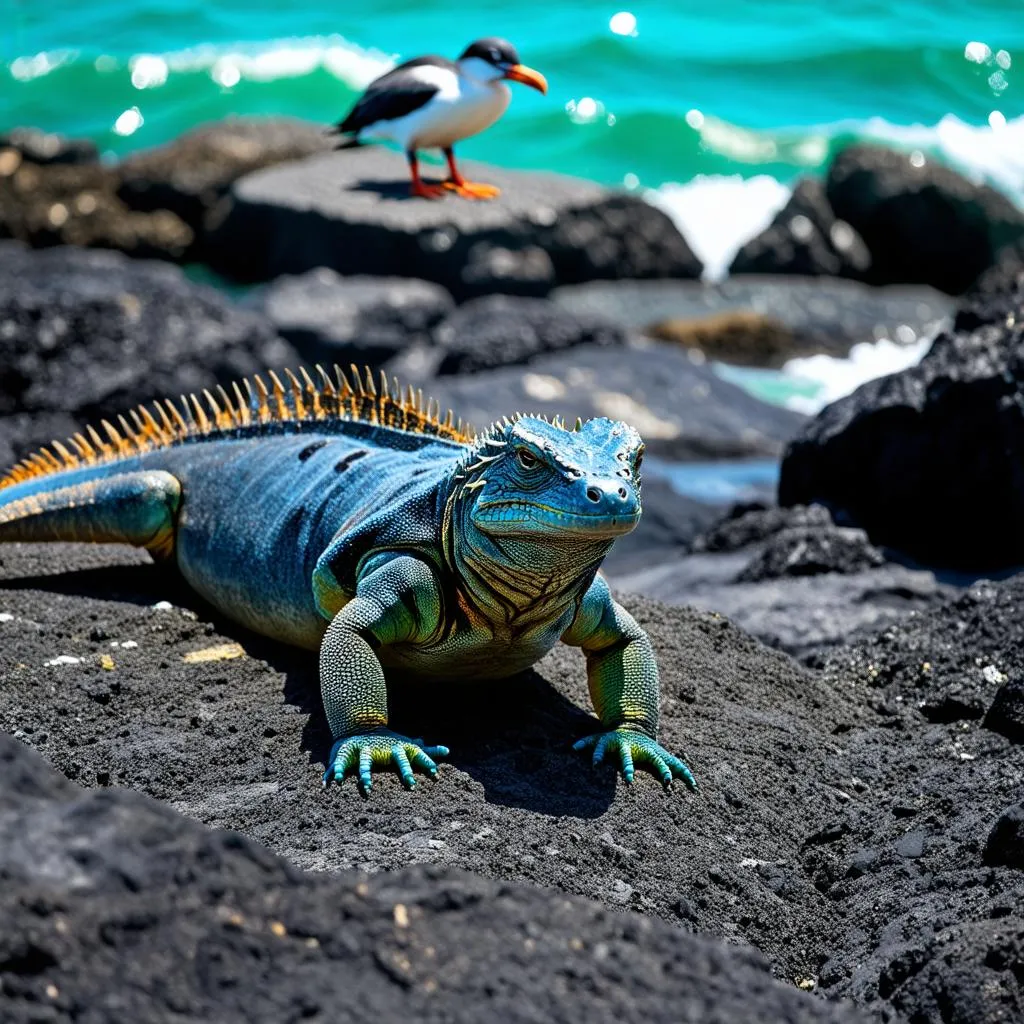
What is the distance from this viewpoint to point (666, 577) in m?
8.67

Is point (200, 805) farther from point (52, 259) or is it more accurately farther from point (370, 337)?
point (370, 337)

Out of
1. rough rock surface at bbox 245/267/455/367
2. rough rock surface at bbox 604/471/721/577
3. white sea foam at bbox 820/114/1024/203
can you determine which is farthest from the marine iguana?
white sea foam at bbox 820/114/1024/203

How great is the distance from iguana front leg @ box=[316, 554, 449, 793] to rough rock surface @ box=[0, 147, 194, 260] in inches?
749

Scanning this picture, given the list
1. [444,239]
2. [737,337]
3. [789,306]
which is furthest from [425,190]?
[789,306]

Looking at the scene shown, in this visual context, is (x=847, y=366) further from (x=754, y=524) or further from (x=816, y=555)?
(x=816, y=555)

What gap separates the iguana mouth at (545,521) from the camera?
13.7 feet

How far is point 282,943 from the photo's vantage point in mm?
Answer: 2744

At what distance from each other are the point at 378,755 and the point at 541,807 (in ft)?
1.64

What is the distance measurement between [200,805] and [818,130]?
80.2 ft

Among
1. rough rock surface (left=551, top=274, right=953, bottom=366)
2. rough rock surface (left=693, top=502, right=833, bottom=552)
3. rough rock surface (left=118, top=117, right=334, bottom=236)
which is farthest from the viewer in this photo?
rough rock surface (left=118, top=117, right=334, bottom=236)

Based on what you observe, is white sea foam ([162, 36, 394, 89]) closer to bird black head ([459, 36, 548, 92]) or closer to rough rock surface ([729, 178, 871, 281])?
rough rock surface ([729, 178, 871, 281])

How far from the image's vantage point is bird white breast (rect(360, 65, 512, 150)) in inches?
186

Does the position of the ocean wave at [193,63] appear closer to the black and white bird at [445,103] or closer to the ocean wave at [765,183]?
the ocean wave at [765,183]

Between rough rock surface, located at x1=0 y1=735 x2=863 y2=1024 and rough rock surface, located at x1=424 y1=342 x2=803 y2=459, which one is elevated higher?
rough rock surface, located at x1=0 y1=735 x2=863 y2=1024
